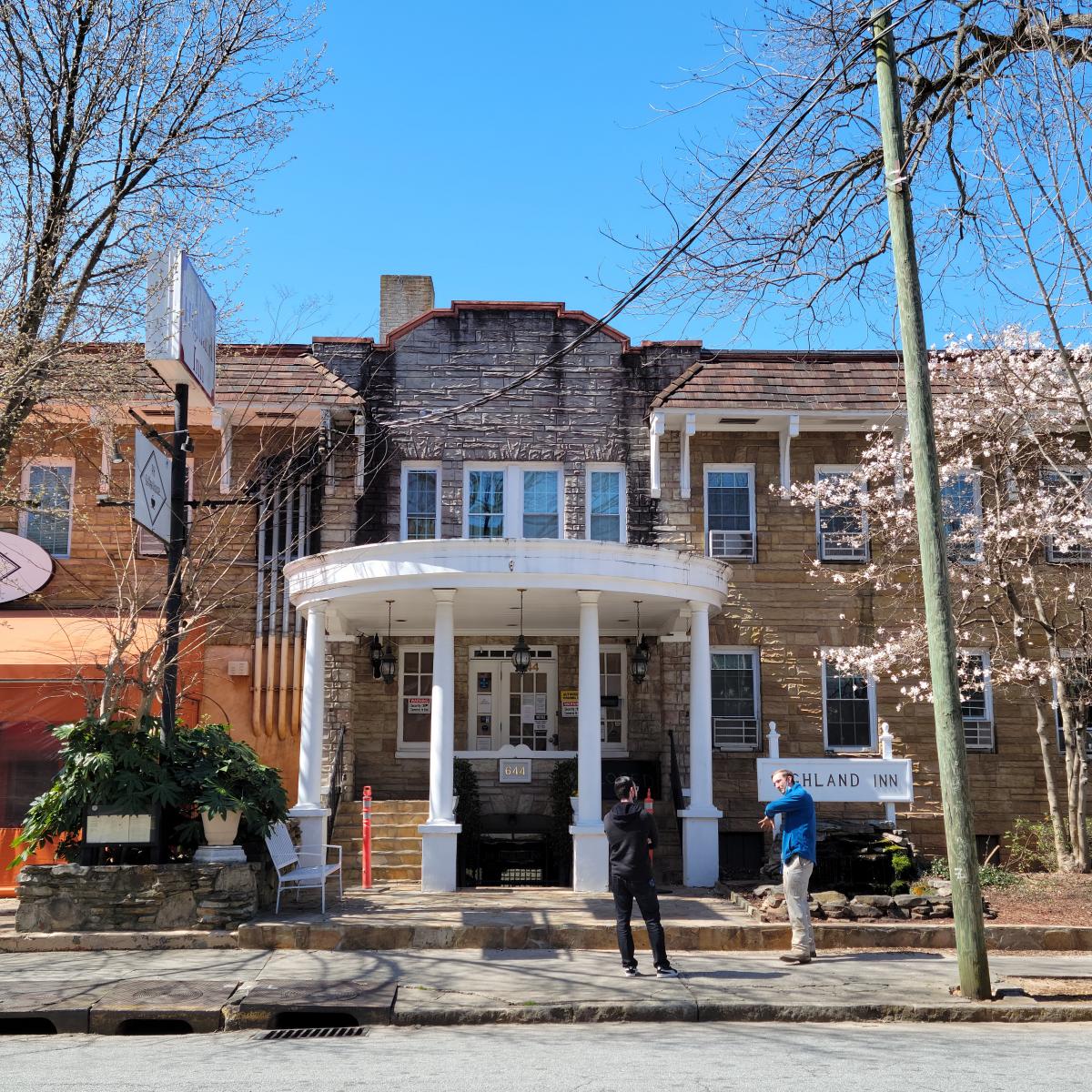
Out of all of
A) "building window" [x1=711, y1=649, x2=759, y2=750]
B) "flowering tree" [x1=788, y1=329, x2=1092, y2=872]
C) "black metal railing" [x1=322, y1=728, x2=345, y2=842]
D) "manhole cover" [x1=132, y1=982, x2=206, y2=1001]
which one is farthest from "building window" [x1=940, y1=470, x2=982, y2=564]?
"manhole cover" [x1=132, y1=982, x2=206, y2=1001]

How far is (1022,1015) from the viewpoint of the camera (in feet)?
28.6

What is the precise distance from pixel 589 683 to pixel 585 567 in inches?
56.1

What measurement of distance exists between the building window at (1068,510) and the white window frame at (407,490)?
9035mm

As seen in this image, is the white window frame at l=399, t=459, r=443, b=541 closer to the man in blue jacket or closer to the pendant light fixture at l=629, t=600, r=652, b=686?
the pendant light fixture at l=629, t=600, r=652, b=686

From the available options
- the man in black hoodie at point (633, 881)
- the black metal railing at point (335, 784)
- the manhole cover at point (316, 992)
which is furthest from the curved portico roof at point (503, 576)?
the manhole cover at point (316, 992)

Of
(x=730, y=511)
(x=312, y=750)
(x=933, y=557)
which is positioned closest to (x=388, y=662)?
(x=312, y=750)

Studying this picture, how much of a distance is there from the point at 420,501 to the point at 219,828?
7833mm

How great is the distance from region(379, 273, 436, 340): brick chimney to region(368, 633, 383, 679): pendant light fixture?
5.71 m

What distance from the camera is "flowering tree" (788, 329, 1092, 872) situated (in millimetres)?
15430

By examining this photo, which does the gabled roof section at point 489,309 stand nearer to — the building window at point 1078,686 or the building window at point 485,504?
the building window at point 485,504

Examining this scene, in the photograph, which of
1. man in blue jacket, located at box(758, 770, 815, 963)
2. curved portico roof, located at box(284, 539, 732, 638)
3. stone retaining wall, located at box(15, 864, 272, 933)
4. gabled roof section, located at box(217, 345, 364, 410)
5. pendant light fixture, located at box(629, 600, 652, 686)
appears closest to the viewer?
man in blue jacket, located at box(758, 770, 815, 963)

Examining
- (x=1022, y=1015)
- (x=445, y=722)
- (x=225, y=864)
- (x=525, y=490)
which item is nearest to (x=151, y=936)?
(x=225, y=864)

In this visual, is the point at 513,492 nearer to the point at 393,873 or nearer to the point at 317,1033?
the point at 393,873

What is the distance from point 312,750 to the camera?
47.6 ft
